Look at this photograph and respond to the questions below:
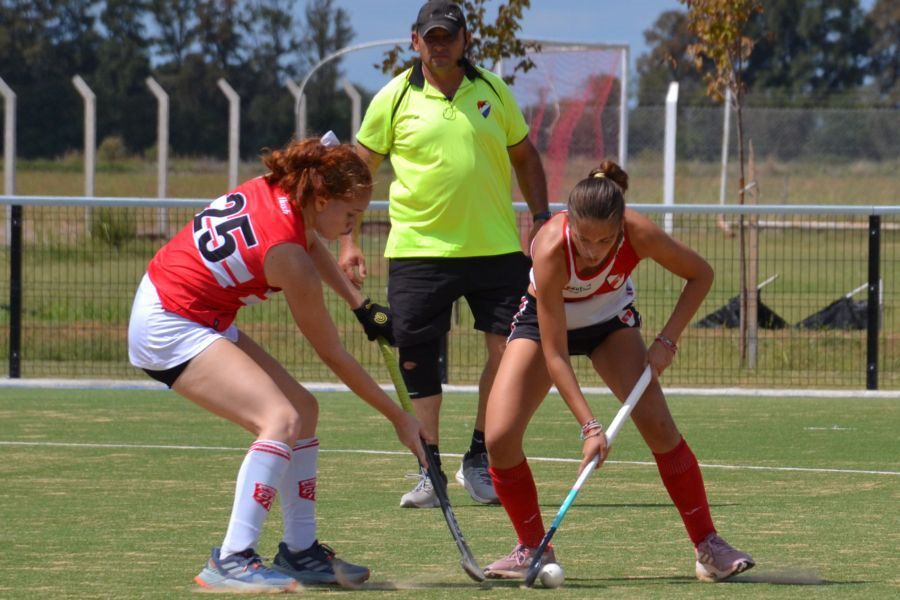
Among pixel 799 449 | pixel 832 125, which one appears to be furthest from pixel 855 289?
pixel 832 125

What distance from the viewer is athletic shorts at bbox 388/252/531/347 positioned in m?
8.27

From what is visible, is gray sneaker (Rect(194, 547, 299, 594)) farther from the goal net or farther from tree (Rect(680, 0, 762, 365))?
the goal net

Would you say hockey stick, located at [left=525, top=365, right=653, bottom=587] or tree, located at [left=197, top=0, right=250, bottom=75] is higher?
tree, located at [left=197, top=0, right=250, bottom=75]

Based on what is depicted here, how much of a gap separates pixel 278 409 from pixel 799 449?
533 centimetres

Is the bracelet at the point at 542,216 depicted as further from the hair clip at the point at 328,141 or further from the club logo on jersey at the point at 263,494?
the club logo on jersey at the point at 263,494

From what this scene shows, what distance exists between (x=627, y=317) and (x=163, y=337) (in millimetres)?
1826

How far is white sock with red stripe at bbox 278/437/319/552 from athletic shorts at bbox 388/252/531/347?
6.87ft

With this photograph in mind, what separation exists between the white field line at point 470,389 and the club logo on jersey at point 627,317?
7060 millimetres

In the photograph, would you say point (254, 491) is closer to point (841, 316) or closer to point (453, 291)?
point (453, 291)

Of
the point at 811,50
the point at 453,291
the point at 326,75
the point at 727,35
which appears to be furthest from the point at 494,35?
the point at 811,50

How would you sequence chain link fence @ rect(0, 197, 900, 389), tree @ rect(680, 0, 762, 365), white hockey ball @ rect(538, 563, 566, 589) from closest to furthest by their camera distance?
white hockey ball @ rect(538, 563, 566, 589), chain link fence @ rect(0, 197, 900, 389), tree @ rect(680, 0, 762, 365)

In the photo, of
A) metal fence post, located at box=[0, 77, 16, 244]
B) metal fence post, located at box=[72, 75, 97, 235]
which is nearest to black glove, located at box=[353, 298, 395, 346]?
metal fence post, located at box=[0, 77, 16, 244]

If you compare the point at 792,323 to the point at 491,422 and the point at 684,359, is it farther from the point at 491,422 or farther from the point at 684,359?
the point at 491,422

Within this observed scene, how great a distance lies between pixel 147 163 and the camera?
44.1m
